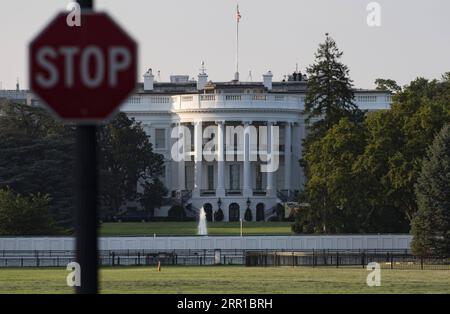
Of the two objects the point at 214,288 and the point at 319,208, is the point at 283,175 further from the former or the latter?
the point at 214,288

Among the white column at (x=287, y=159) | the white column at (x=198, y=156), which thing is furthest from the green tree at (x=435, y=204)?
the white column at (x=287, y=159)

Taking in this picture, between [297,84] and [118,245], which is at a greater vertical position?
[297,84]

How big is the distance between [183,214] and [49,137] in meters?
28.3

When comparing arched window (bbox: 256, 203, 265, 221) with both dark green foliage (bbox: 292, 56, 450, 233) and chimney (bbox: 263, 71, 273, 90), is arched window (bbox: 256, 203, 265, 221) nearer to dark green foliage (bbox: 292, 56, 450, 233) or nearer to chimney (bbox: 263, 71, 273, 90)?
chimney (bbox: 263, 71, 273, 90)

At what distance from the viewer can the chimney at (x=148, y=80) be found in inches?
6623

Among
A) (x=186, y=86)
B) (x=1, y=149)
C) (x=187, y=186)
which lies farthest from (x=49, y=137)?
(x=186, y=86)

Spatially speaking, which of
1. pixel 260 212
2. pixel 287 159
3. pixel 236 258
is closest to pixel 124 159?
pixel 260 212

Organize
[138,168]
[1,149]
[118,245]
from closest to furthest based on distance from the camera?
1. [118,245]
2. [1,149]
3. [138,168]

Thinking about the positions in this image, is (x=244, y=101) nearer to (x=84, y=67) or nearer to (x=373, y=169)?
(x=373, y=169)

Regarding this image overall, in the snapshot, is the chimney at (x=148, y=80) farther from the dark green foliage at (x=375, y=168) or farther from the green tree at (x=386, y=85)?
the dark green foliage at (x=375, y=168)

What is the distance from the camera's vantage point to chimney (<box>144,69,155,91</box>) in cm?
16823

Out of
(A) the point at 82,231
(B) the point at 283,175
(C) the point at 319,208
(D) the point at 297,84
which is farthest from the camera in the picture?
(D) the point at 297,84

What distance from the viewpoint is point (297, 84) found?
6786 inches

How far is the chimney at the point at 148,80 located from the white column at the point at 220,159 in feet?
72.5
